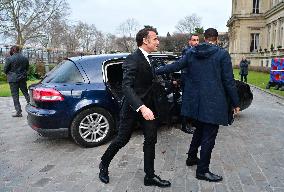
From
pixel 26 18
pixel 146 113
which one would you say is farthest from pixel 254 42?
pixel 146 113

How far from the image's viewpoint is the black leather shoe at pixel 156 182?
4.19 meters

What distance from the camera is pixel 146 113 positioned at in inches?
145

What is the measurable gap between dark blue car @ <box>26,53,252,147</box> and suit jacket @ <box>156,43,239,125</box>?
4.02ft

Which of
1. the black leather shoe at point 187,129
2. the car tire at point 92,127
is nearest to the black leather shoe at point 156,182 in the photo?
the car tire at point 92,127

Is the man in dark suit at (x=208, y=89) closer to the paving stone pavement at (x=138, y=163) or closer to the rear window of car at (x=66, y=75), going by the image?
the paving stone pavement at (x=138, y=163)

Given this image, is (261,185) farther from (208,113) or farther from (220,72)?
(220,72)

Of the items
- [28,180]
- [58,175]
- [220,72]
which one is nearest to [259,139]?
[220,72]

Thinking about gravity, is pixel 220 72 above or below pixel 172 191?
above

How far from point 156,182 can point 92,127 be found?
2.09 m

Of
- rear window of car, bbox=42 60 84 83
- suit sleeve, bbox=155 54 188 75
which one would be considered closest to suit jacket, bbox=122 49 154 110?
suit sleeve, bbox=155 54 188 75

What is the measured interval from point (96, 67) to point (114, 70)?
488 mm

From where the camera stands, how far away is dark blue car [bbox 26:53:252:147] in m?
5.64

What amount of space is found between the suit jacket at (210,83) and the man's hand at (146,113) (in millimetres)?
830

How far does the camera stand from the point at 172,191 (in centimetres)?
407
